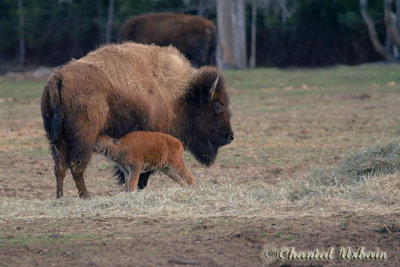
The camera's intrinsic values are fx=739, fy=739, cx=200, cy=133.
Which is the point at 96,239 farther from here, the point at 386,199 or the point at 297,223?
the point at 386,199

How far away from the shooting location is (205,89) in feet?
28.8

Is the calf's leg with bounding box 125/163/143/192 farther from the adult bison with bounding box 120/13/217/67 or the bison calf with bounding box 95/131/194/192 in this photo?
the adult bison with bounding box 120/13/217/67

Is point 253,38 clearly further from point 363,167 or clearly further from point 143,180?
point 363,167

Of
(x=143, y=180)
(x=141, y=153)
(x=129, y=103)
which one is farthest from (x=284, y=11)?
(x=141, y=153)

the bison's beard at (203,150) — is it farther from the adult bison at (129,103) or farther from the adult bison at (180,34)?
the adult bison at (180,34)

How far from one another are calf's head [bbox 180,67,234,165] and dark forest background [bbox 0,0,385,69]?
2061cm

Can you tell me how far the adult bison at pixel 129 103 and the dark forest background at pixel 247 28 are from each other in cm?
2066

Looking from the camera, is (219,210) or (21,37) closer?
(219,210)

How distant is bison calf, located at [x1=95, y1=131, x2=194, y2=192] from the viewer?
303 inches

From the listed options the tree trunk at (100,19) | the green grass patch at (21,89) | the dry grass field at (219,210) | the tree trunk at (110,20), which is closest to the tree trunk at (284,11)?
the tree trunk at (110,20)

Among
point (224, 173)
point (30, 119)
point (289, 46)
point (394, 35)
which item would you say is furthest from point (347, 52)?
point (224, 173)

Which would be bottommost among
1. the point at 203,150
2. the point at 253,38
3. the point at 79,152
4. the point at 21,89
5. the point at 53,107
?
the point at 21,89

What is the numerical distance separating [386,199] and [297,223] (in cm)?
112

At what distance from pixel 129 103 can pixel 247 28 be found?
24604mm
